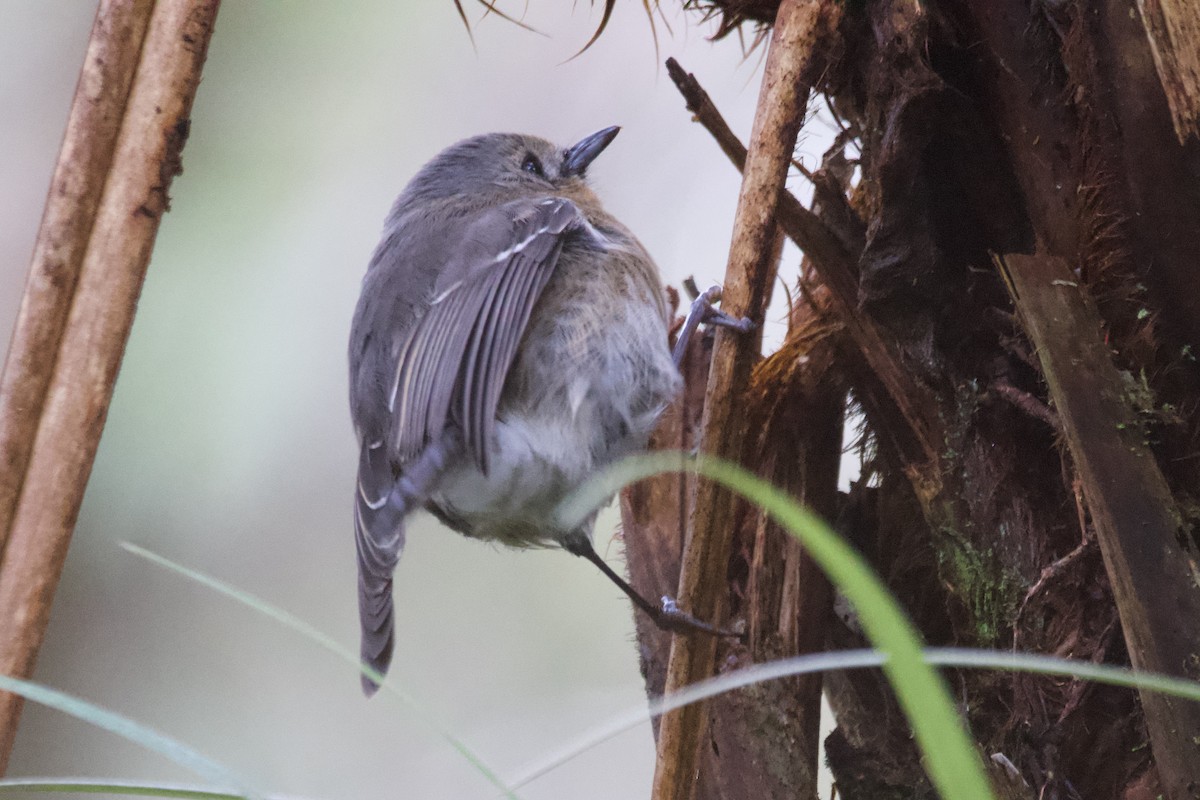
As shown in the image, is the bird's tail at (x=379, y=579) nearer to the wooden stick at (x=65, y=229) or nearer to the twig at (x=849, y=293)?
the wooden stick at (x=65, y=229)

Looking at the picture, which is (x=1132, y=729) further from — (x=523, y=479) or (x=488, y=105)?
(x=488, y=105)

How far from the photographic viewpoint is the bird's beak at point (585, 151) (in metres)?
2.07

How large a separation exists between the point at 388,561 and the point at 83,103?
0.73 m

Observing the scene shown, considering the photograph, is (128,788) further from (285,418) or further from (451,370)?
(285,418)

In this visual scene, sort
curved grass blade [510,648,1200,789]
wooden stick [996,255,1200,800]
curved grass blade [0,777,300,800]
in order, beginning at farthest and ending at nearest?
wooden stick [996,255,1200,800] < curved grass blade [0,777,300,800] < curved grass blade [510,648,1200,789]

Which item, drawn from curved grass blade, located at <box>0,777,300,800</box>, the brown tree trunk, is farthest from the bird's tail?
curved grass blade, located at <box>0,777,300,800</box>

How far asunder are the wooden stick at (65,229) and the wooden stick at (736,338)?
842mm

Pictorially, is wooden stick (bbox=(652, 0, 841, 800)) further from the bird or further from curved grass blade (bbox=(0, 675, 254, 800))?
curved grass blade (bbox=(0, 675, 254, 800))

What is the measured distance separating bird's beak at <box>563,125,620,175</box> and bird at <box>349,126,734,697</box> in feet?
1.09

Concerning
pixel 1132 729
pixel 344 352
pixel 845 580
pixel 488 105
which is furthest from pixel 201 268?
pixel 845 580

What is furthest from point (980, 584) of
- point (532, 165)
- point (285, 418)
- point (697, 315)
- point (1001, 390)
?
point (285, 418)

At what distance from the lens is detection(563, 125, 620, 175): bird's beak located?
207 centimetres

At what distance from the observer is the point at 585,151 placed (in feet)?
6.82

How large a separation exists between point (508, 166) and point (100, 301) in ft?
2.99
